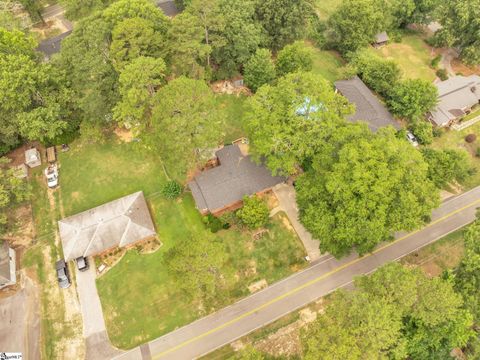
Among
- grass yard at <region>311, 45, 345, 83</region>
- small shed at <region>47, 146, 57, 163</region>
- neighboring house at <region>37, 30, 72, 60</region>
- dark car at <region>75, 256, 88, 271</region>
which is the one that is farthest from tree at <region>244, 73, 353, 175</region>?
neighboring house at <region>37, 30, 72, 60</region>

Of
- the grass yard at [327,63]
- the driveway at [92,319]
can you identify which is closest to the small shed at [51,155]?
the driveway at [92,319]

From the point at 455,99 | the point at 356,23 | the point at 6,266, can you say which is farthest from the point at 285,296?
the point at 356,23

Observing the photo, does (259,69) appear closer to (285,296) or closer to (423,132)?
(423,132)

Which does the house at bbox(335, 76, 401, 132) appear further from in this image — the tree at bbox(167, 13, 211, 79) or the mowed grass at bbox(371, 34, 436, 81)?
the tree at bbox(167, 13, 211, 79)

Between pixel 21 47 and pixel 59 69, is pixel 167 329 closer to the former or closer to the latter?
pixel 59 69

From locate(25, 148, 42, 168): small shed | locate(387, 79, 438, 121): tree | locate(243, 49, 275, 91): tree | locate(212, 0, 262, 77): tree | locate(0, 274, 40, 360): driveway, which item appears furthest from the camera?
locate(243, 49, 275, 91): tree
